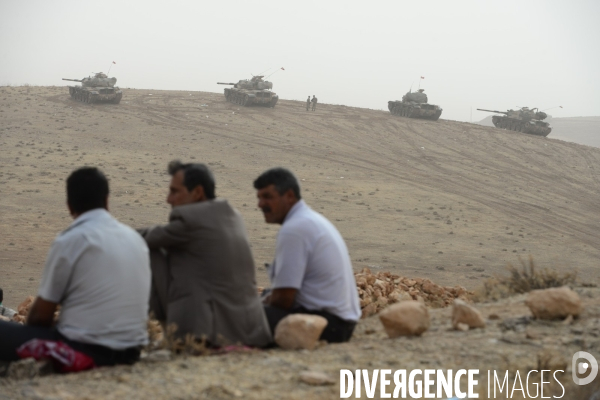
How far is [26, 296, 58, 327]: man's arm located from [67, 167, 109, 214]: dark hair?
55 centimetres

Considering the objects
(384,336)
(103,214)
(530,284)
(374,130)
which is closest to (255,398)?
(103,214)

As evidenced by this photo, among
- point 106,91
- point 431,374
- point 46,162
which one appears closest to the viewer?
point 431,374

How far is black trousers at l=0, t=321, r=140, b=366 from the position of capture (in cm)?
464

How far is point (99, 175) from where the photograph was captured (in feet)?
15.6

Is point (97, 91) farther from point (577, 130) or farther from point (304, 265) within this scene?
point (577, 130)

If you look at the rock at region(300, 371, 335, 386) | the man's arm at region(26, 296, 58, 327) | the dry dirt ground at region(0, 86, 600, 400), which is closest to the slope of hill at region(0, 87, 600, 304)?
the dry dirt ground at region(0, 86, 600, 400)

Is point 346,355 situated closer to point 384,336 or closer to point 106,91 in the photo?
point 384,336

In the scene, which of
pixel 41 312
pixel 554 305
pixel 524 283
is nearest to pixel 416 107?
pixel 524 283

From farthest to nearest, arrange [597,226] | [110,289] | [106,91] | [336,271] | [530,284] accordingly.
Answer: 1. [106,91]
2. [597,226]
3. [530,284]
4. [336,271]
5. [110,289]

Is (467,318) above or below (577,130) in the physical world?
below

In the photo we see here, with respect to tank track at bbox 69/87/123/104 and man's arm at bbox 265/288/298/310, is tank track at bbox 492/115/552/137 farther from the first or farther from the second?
man's arm at bbox 265/288/298/310

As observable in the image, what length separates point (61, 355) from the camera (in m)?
4.56

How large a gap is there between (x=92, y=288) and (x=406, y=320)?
7.82ft

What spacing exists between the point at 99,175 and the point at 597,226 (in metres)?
21.2
